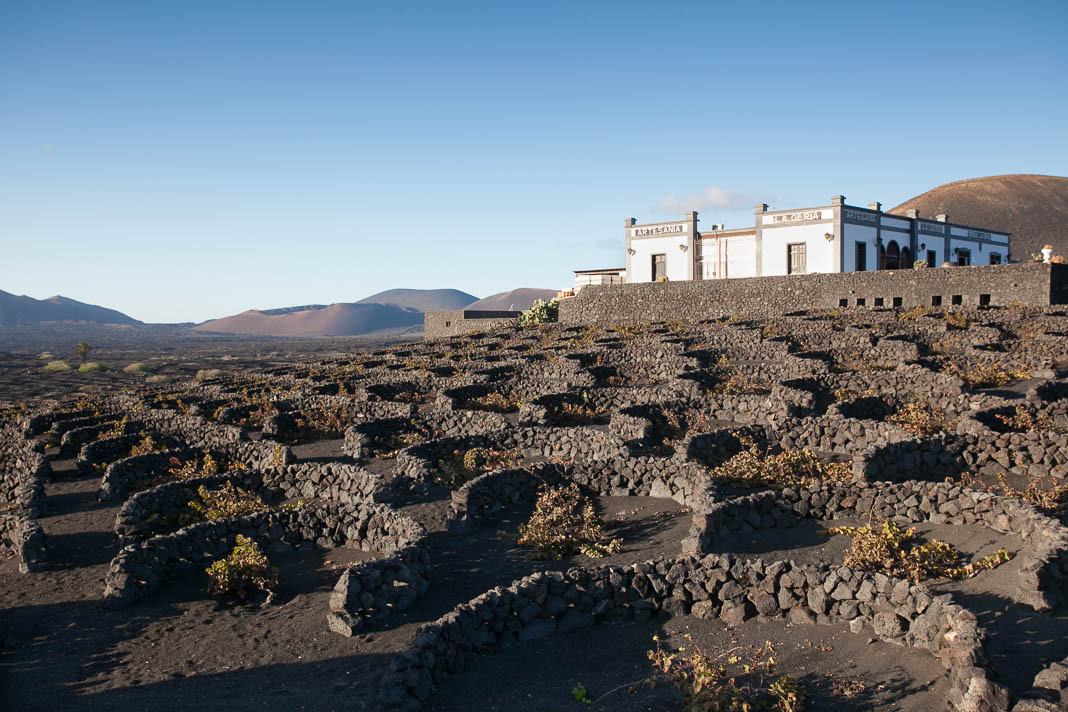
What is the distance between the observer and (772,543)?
12359 millimetres

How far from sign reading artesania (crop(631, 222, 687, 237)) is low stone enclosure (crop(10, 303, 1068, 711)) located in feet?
60.5

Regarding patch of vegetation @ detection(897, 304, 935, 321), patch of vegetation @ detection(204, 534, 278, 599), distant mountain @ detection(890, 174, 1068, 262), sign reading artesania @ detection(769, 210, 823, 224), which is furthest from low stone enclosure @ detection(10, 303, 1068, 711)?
distant mountain @ detection(890, 174, 1068, 262)

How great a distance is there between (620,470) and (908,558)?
6067 millimetres

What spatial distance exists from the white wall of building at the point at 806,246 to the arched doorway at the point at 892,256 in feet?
17.4

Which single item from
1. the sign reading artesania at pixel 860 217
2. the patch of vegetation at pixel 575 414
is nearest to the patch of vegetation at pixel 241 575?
the patch of vegetation at pixel 575 414

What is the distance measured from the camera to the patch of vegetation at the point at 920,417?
57.2 ft

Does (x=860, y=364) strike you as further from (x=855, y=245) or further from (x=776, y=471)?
(x=855, y=245)

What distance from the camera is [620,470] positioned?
51.6 feet

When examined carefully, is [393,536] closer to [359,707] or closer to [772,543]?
[359,707]

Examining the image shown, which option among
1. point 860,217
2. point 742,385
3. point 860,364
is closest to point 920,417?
point 742,385

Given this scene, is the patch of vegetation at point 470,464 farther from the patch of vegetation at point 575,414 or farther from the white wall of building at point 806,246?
the white wall of building at point 806,246

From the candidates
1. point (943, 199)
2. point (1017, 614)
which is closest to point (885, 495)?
point (1017, 614)

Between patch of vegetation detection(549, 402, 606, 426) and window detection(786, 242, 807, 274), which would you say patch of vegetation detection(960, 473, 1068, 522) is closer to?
patch of vegetation detection(549, 402, 606, 426)

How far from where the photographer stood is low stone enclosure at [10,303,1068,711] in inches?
376
